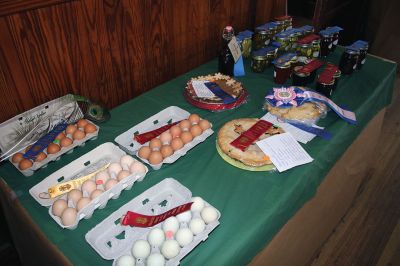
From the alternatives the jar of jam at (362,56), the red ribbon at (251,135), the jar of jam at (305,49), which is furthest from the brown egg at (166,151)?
the jar of jam at (362,56)

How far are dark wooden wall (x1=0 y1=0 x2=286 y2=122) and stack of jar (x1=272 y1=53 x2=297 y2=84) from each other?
451 mm

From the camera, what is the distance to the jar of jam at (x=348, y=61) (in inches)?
60.0

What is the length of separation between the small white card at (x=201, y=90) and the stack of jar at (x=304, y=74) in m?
0.41

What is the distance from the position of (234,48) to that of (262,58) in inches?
6.1

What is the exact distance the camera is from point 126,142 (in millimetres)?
1160

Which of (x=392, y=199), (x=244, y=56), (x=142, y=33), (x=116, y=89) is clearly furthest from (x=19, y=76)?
(x=392, y=199)

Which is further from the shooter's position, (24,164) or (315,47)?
(315,47)

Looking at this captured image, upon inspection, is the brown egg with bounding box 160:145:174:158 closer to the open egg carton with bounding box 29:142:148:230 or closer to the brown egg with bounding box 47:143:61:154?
the open egg carton with bounding box 29:142:148:230

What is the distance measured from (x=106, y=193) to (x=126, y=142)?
11.6 inches

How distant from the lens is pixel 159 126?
126 centimetres

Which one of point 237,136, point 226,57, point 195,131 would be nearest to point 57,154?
point 195,131

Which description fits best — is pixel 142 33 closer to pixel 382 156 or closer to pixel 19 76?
pixel 19 76

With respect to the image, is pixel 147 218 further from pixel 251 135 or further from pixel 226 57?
pixel 226 57

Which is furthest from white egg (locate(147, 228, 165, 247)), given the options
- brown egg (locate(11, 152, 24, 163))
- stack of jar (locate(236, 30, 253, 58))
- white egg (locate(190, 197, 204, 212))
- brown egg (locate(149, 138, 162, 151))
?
stack of jar (locate(236, 30, 253, 58))
